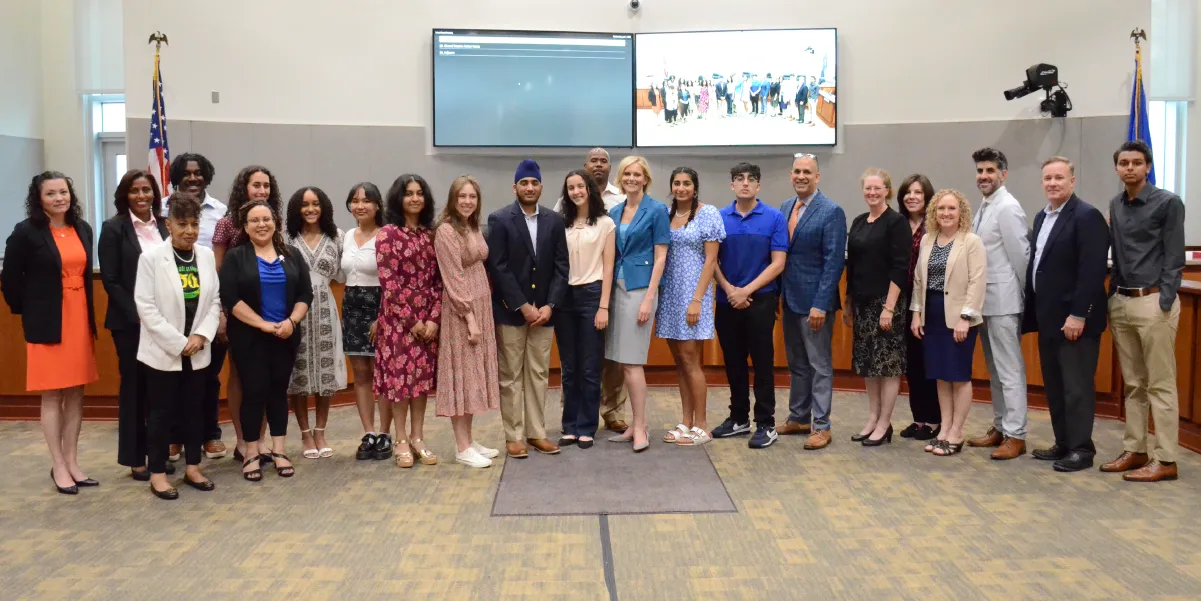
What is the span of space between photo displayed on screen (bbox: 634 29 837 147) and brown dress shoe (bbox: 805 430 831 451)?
4.07 metres

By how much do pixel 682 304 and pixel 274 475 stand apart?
7.50 feet

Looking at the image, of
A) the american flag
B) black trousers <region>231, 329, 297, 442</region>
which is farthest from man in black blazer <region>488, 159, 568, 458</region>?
the american flag

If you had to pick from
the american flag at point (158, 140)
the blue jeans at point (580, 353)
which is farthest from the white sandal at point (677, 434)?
the american flag at point (158, 140)

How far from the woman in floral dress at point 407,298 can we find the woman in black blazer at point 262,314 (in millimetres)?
409

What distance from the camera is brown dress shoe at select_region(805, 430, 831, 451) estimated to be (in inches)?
199

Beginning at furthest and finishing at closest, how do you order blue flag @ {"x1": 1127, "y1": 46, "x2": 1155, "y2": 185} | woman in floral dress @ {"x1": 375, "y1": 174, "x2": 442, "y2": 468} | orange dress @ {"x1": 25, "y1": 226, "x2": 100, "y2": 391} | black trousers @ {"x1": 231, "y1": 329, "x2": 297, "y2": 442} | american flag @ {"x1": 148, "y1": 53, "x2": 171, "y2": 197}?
blue flag @ {"x1": 1127, "y1": 46, "x2": 1155, "y2": 185} → american flag @ {"x1": 148, "y1": 53, "x2": 171, "y2": 197} → woman in floral dress @ {"x1": 375, "y1": 174, "x2": 442, "y2": 468} → black trousers @ {"x1": 231, "y1": 329, "x2": 297, "y2": 442} → orange dress @ {"x1": 25, "y1": 226, "x2": 100, "y2": 391}

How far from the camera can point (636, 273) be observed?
496cm

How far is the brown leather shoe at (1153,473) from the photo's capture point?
435 cm

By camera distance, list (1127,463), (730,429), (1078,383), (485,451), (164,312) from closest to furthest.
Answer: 1. (164,312)
2. (1127,463)
3. (1078,383)
4. (485,451)
5. (730,429)

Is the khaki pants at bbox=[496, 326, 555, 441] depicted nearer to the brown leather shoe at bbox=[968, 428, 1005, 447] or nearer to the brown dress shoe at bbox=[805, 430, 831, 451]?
the brown dress shoe at bbox=[805, 430, 831, 451]

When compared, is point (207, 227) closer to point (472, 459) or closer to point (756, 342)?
point (472, 459)

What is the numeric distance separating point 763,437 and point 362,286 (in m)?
2.30

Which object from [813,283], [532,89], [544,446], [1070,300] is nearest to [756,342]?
[813,283]

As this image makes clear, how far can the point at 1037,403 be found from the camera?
639 centimetres
